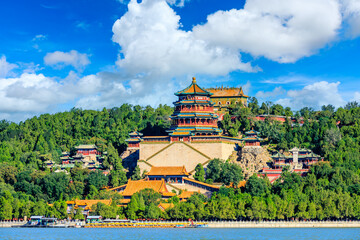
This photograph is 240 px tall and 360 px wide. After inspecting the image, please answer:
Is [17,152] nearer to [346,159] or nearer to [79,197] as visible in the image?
[79,197]

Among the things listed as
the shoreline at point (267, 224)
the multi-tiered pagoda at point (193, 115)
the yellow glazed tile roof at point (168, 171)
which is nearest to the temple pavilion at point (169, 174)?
the yellow glazed tile roof at point (168, 171)

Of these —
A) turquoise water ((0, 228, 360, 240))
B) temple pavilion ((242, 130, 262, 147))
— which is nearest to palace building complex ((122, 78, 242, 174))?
temple pavilion ((242, 130, 262, 147))

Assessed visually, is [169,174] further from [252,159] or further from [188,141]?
[252,159]

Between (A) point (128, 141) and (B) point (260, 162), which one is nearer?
(B) point (260, 162)

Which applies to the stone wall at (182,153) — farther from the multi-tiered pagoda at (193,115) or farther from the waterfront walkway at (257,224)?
the waterfront walkway at (257,224)

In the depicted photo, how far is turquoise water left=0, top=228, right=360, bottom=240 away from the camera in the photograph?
48.3 metres

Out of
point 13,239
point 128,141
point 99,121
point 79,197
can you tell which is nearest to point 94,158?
point 128,141

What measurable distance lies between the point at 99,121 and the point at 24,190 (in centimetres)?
2486

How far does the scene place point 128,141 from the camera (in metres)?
72.2

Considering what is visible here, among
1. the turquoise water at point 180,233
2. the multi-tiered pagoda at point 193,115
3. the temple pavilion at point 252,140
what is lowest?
the turquoise water at point 180,233

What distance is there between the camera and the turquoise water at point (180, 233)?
159ft

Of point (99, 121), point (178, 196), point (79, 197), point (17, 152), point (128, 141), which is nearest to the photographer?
point (178, 196)

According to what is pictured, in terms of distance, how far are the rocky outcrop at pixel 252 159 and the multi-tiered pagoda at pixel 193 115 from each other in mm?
5069

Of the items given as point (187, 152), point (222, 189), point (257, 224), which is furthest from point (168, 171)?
point (257, 224)
